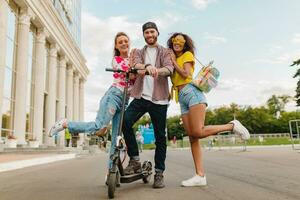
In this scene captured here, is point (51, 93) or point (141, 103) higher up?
point (51, 93)

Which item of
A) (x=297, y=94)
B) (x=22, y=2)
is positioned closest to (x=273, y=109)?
(x=297, y=94)

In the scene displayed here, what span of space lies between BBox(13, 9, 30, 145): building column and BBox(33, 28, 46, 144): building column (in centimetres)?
347

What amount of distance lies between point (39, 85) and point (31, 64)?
1.93 meters

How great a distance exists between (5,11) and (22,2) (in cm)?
413

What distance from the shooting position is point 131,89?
15.3ft

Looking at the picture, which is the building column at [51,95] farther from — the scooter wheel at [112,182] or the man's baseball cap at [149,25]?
the scooter wheel at [112,182]

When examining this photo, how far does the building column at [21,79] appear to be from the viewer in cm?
2270

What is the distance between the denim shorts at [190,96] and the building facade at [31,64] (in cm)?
1649

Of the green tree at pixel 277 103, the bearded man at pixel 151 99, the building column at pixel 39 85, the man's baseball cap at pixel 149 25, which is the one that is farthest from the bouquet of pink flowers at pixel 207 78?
the green tree at pixel 277 103

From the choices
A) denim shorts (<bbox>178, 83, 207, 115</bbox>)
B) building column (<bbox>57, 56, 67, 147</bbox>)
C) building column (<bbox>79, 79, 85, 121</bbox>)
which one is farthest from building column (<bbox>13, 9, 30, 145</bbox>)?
building column (<bbox>79, 79, 85, 121</bbox>)

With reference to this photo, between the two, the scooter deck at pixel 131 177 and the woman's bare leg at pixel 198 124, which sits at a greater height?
the woman's bare leg at pixel 198 124

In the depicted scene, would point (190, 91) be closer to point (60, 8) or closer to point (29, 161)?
point (29, 161)

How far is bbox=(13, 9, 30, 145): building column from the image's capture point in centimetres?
2270

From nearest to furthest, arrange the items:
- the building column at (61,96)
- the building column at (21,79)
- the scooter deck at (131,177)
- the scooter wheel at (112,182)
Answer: the scooter wheel at (112,182) < the scooter deck at (131,177) < the building column at (21,79) < the building column at (61,96)
